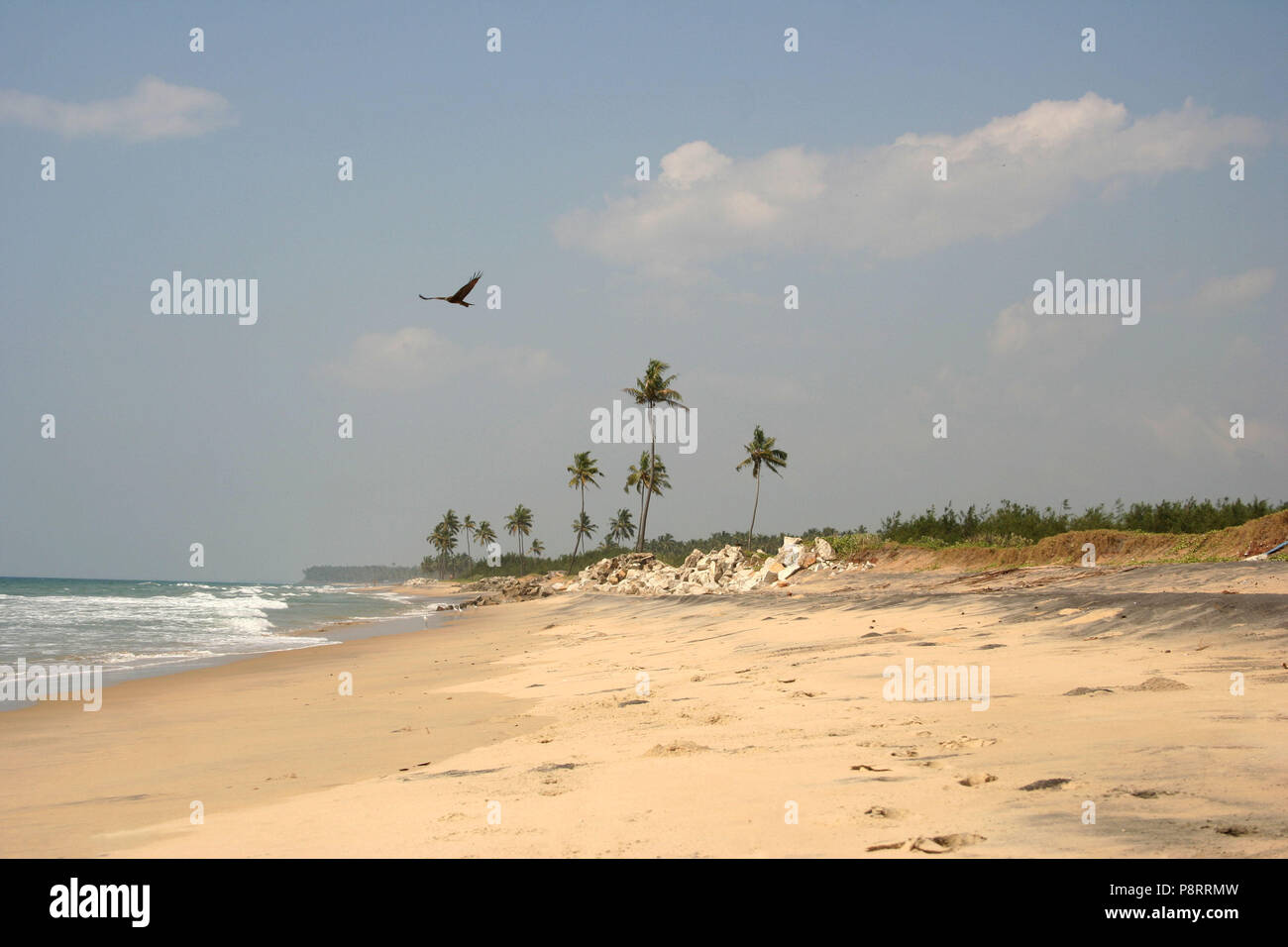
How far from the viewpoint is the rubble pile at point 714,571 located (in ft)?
105

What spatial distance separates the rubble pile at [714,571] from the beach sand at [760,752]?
57.8ft

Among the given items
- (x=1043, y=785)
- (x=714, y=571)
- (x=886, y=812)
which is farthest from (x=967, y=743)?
(x=714, y=571)

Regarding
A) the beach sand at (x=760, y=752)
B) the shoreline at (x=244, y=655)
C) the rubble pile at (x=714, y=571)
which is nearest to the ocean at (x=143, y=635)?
the shoreline at (x=244, y=655)

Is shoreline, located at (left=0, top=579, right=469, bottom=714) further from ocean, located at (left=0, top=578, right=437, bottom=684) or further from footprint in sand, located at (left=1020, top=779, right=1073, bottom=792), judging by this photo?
footprint in sand, located at (left=1020, top=779, right=1073, bottom=792)

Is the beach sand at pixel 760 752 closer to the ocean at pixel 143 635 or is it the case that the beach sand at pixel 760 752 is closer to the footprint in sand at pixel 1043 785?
the footprint in sand at pixel 1043 785

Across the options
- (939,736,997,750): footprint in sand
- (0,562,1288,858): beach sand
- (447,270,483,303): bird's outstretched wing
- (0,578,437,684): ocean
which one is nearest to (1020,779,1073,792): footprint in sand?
(0,562,1288,858): beach sand

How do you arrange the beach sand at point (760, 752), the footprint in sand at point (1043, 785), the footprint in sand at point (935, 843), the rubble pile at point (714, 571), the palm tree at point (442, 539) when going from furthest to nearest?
the palm tree at point (442, 539) → the rubble pile at point (714, 571) → the footprint in sand at point (1043, 785) → the beach sand at point (760, 752) → the footprint in sand at point (935, 843)

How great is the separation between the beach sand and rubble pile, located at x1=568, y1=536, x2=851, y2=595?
17632 mm

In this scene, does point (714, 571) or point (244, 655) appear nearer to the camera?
point (244, 655)

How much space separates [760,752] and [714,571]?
31572 millimetres

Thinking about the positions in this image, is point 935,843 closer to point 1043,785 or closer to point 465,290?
point 1043,785

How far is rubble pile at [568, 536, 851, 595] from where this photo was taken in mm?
31906

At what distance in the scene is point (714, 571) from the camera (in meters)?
37.5
